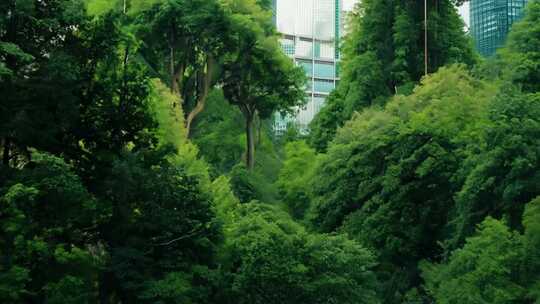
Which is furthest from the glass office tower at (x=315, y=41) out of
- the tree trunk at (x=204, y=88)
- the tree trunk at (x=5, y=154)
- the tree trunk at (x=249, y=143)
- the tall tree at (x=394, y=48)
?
the tree trunk at (x=5, y=154)

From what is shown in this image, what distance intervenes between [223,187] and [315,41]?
78.5 metres

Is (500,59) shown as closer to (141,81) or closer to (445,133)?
(445,133)

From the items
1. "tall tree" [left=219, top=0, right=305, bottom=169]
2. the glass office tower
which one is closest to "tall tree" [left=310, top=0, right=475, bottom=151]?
"tall tree" [left=219, top=0, right=305, bottom=169]

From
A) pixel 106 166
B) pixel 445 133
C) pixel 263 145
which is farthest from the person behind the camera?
pixel 263 145

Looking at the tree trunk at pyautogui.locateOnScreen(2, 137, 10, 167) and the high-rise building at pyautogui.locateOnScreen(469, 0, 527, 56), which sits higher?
the high-rise building at pyautogui.locateOnScreen(469, 0, 527, 56)

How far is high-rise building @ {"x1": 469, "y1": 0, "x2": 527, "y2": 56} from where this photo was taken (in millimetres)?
50062

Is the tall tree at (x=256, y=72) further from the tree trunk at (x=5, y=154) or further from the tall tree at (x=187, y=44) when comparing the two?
the tree trunk at (x=5, y=154)

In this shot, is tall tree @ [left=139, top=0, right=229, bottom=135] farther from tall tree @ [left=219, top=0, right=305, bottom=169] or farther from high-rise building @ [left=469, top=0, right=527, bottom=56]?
high-rise building @ [left=469, top=0, right=527, bottom=56]

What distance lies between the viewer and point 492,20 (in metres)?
53.2

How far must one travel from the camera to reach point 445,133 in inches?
1273

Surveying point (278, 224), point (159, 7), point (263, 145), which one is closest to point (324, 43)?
point (263, 145)

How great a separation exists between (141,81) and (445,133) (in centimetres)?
1276

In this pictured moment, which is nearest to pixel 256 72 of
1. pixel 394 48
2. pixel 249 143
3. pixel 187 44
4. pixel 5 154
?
pixel 187 44

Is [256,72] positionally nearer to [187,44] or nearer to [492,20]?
[187,44]
